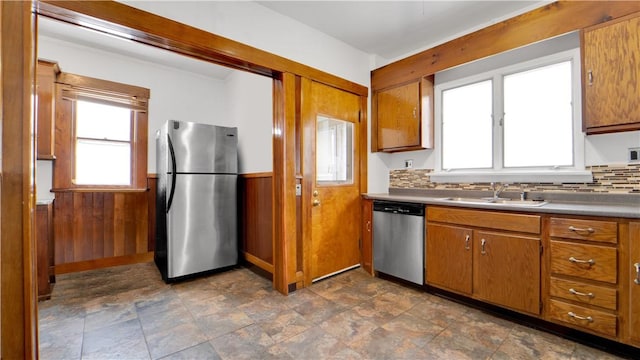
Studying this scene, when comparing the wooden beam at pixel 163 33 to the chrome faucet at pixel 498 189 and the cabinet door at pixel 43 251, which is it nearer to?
the cabinet door at pixel 43 251

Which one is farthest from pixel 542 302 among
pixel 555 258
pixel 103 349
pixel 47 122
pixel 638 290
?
pixel 47 122

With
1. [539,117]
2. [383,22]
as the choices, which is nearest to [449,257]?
[539,117]

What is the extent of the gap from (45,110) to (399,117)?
3806 mm

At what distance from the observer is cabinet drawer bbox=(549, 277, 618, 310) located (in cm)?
169

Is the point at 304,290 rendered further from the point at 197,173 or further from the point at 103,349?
the point at 197,173

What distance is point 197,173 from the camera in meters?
3.06

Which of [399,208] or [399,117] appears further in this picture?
[399,117]

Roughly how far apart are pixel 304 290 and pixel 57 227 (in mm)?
2949

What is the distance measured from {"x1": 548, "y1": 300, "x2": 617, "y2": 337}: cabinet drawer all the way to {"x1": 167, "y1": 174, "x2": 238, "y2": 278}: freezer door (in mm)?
3087

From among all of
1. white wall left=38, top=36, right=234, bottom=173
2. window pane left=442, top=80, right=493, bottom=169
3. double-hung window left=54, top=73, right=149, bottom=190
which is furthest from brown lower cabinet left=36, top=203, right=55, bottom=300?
window pane left=442, top=80, right=493, bottom=169

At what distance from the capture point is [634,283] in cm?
162

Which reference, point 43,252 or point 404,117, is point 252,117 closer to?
point 404,117

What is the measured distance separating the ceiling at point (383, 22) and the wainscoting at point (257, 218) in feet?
5.53

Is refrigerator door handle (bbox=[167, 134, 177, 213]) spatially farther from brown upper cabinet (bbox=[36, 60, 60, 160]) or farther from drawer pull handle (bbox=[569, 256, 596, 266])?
drawer pull handle (bbox=[569, 256, 596, 266])
